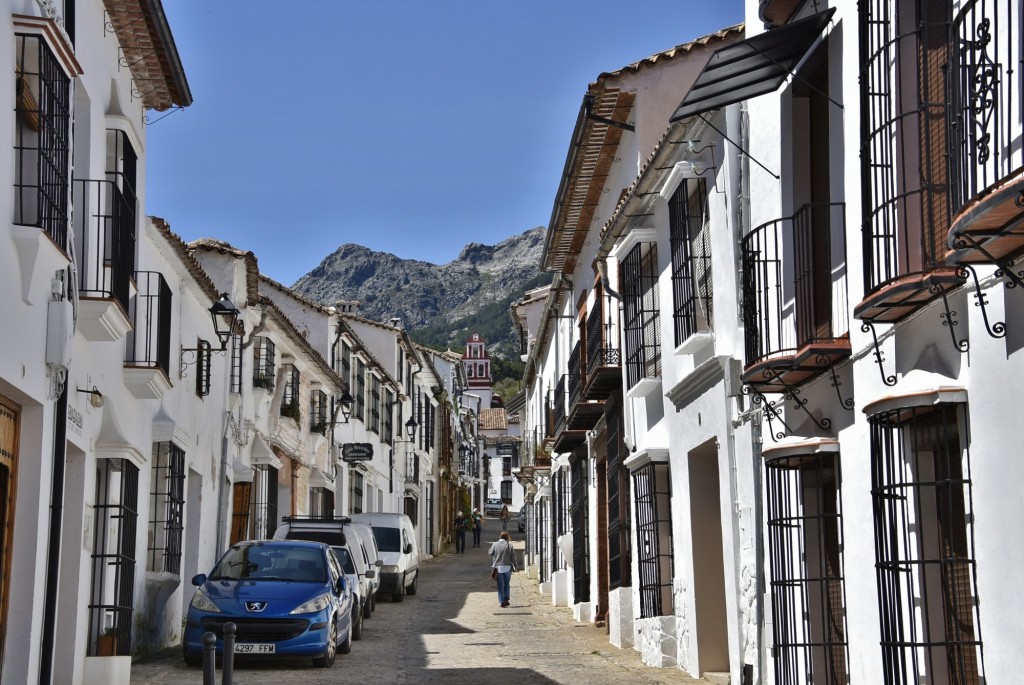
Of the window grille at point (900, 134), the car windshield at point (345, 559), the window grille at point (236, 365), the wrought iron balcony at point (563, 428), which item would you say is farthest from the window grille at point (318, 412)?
the window grille at point (900, 134)

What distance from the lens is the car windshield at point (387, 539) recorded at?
28.8 metres

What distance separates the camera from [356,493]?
38000 mm

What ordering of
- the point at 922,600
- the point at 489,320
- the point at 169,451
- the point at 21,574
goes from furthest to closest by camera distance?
1. the point at 489,320
2. the point at 169,451
3. the point at 21,574
4. the point at 922,600

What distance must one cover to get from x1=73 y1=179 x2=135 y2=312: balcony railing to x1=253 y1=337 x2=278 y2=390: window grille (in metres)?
11.5

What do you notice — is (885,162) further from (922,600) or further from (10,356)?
(10,356)

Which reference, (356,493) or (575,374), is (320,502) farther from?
(575,374)

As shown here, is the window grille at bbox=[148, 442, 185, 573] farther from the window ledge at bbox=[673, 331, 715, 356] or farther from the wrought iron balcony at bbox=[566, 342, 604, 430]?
the window ledge at bbox=[673, 331, 715, 356]

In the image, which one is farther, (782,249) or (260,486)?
(260,486)

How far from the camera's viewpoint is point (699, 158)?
1393 centimetres

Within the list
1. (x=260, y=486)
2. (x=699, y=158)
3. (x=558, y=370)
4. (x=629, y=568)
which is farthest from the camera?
(x=558, y=370)

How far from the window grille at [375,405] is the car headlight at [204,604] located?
2367 centimetres

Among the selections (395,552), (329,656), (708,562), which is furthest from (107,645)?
(395,552)

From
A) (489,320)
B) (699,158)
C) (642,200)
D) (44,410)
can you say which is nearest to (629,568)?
(642,200)

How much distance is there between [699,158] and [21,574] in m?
7.59
